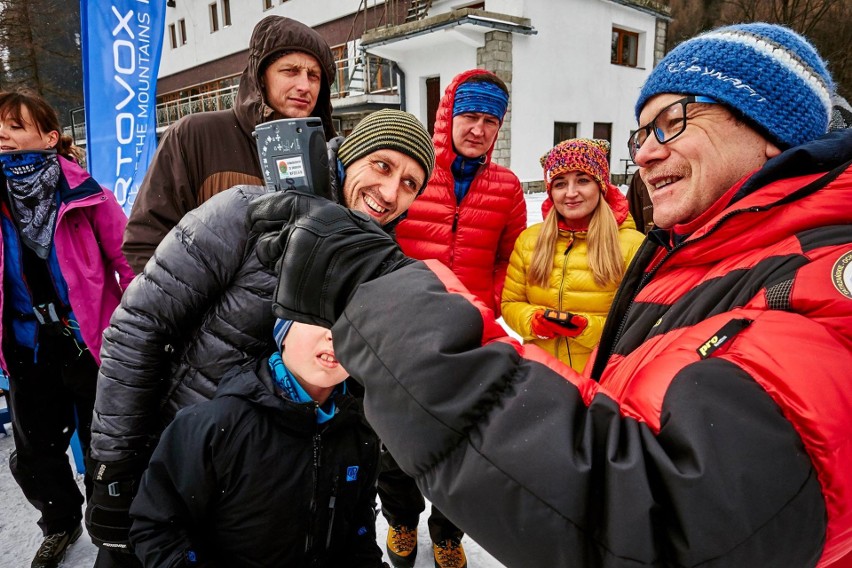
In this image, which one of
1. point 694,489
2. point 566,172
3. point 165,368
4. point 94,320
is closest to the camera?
point 694,489

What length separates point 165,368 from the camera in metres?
1.41

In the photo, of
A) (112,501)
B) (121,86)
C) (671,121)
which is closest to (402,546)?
(112,501)

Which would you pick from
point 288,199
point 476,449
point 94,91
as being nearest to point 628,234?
point 288,199

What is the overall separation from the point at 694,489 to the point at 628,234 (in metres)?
2.10

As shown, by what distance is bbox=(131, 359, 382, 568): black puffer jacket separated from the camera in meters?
1.25

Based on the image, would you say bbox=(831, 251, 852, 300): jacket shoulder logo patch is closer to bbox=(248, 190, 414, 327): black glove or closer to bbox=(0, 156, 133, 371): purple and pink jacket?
bbox=(248, 190, 414, 327): black glove

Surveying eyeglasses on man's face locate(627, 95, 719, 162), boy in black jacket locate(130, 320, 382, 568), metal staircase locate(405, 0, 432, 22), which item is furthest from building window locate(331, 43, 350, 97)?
eyeglasses on man's face locate(627, 95, 719, 162)

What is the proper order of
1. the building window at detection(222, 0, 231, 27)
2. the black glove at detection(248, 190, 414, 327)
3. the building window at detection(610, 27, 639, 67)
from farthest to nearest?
the building window at detection(222, 0, 231, 27), the building window at detection(610, 27, 639, 67), the black glove at detection(248, 190, 414, 327)

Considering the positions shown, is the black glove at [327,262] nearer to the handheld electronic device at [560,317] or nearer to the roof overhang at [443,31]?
the handheld electronic device at [560,317]

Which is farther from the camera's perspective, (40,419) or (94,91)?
(94,91)

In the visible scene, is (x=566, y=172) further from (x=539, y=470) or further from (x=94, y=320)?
(x=94, y=320)

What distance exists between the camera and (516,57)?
12.9 m

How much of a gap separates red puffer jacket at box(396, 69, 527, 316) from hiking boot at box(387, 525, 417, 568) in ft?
4.29

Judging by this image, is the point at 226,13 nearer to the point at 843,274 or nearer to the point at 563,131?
the point at 563,131
